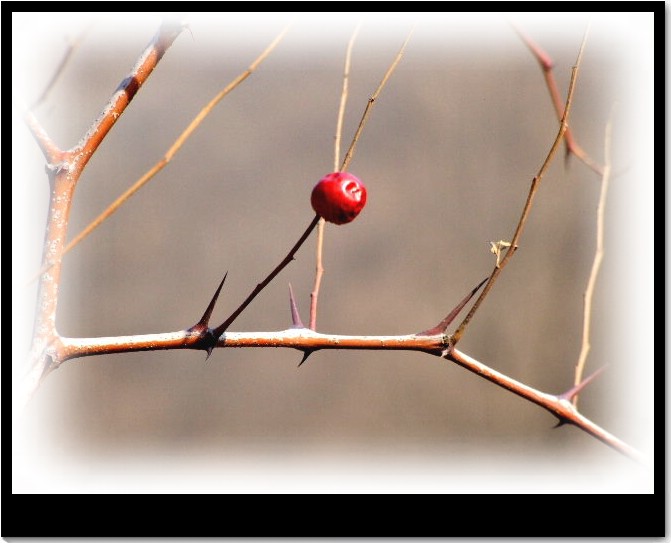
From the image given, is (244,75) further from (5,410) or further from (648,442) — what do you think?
(648,442)

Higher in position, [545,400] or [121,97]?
[121,97]

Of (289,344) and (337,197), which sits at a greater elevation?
(337,197)

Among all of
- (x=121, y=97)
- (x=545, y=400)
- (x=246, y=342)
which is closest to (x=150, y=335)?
(x=246, y=342)

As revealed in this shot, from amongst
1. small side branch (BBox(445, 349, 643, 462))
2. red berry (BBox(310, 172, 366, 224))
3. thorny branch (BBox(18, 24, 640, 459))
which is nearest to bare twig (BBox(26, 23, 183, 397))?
thorny branch (BBox(18, 24, 640, 459))

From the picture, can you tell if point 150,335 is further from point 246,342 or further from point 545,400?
point 545,400

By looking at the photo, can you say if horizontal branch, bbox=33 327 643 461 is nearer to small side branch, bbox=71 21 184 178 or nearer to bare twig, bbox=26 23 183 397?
bare twig, bbox=26 23 183 397

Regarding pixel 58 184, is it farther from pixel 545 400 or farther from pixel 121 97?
pixel 545 400

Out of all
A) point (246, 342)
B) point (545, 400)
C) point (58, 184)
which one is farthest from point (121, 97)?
point (545, 400)

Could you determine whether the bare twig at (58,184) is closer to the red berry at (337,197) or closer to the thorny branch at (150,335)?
the thorny branch at (150,335)

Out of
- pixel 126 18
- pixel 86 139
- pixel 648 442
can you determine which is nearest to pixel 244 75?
pixel 86 139

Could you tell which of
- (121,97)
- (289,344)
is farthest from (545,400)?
(121,97)
